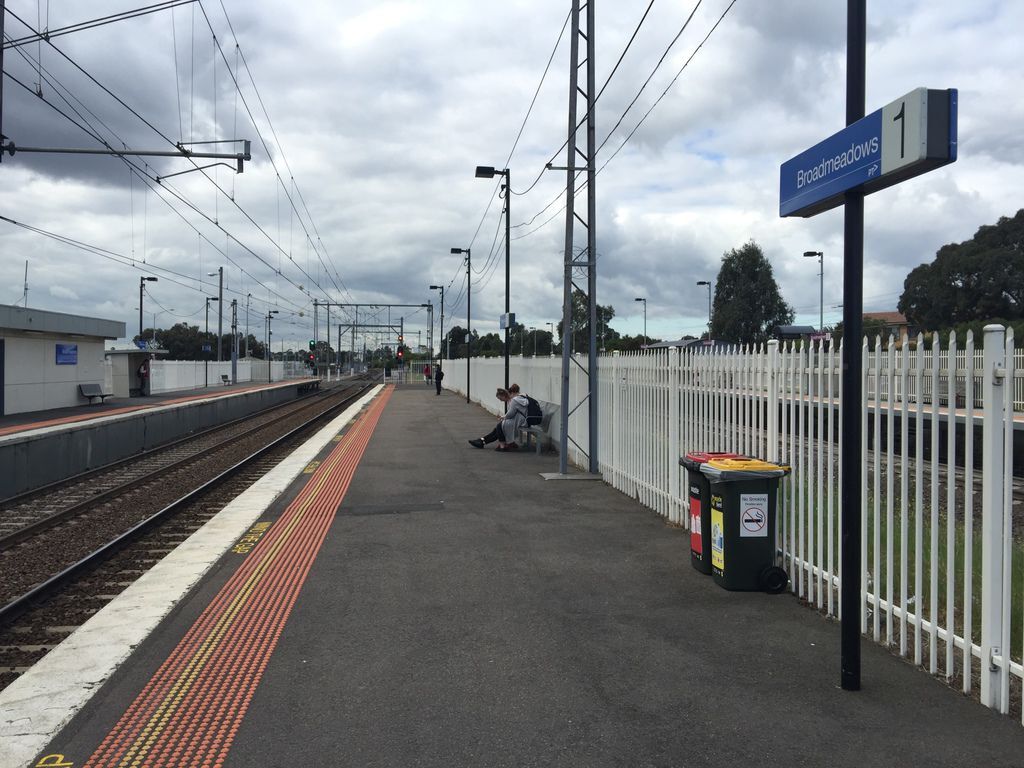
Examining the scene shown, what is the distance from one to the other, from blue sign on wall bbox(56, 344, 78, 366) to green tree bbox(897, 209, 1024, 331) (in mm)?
49963

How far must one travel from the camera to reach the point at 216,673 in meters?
4.43

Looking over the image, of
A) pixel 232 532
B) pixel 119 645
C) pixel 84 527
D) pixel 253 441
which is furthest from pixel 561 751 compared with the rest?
pixel 253 441

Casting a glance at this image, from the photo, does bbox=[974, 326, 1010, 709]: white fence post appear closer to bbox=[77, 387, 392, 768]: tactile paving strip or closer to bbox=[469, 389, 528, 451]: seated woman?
bbox=[77, 387, 392, 768]: tactile paving strip

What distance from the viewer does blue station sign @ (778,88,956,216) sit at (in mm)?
3555

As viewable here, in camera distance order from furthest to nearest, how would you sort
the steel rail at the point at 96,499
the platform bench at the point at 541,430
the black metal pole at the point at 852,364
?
the platform bench at the point at 541,430 → the steel rail at the point at 96,499 → the black metal pole at the point at 852,364

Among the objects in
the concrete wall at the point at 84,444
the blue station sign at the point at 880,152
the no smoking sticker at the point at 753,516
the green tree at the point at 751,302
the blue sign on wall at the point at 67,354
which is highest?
the green tree at the point at 751,302

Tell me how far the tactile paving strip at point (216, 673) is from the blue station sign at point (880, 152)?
4.10 m

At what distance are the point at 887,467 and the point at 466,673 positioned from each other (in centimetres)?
281

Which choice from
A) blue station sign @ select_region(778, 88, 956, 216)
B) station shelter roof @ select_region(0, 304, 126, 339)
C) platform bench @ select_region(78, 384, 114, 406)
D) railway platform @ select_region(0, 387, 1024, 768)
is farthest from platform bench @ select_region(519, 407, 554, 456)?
platform bench @ select_region(78, 384, 114, 406)

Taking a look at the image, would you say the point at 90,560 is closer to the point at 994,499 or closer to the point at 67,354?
the point at 994,499

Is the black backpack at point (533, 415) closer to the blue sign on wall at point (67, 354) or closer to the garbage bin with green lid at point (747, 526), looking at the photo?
the garbage bin with green lid at point (747, 526)

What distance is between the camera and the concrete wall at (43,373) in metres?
24.5

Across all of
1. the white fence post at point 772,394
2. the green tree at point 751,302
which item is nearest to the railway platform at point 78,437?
the white fence post at point 772,394

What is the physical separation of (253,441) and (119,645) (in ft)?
54.6
